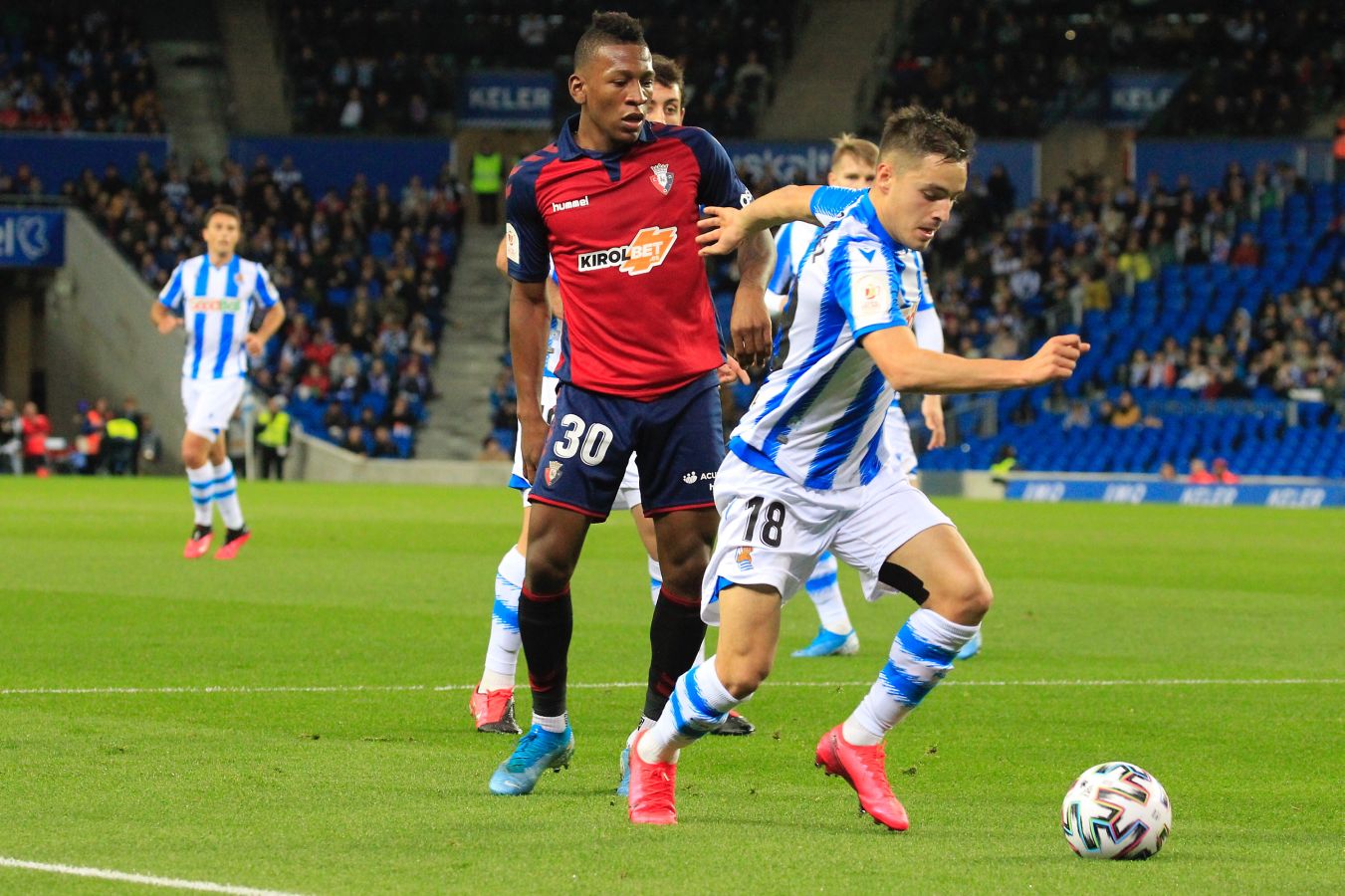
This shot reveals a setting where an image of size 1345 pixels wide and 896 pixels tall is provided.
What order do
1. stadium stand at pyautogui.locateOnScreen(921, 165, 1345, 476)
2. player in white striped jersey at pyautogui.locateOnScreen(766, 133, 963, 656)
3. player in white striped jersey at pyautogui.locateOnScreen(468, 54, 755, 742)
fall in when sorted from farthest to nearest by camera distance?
stadium stand at pyautogui.locateOnScreen(921, 165, 1345, 476), player in white striped jersey at pyautogui.locateOnScreen(766, 133, 963, 656), player in white striped jersey at pyautogui.locateOnScreen(468, 54, 755, 742)

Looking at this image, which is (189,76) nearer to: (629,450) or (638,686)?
(638,686)

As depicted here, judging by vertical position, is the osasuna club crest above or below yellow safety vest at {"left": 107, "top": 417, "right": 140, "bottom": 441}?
above

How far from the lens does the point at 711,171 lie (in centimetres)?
617

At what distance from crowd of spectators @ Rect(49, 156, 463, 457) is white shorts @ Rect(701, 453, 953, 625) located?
2863 cm

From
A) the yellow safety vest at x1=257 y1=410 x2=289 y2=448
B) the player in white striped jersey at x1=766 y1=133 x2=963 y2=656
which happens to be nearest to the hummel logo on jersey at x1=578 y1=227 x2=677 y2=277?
the player in white striped jersey at x1=766 y1=133 x2=963 y2=656

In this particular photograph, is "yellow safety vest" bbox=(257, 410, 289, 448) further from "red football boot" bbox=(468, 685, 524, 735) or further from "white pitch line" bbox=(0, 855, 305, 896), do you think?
"white pitch line" bbox=(0, 855, 305, 896)

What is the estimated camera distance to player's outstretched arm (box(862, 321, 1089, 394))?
4.77 metres

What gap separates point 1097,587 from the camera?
578 inches

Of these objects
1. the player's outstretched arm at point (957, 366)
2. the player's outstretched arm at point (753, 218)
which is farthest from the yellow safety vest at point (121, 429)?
the player's outstretched arm at point (957, 366)

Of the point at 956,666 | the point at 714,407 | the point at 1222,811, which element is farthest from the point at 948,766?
the point at 956,666

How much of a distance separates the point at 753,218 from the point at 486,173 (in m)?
34.1

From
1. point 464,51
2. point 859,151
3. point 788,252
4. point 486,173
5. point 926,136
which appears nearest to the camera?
point 926,136

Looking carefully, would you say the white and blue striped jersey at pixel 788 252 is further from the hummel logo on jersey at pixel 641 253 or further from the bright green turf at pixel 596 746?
the hummel logo on jersey at pixel 641 253

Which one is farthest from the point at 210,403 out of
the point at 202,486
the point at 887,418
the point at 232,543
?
the point at 887,418
